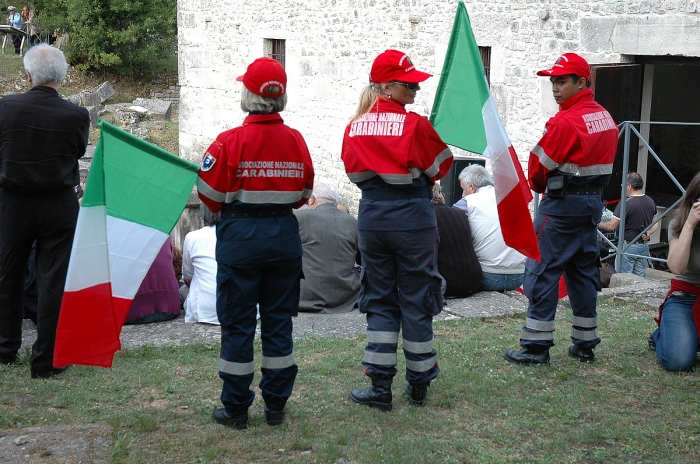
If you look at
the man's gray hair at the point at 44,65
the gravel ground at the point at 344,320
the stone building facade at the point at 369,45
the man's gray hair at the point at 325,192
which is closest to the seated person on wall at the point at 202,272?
the gravel ground at the point at 344,320

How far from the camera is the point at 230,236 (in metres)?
3.51

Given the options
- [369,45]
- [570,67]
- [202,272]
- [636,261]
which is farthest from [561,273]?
[369,45]

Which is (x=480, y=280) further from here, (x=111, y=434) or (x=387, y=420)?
(x=111, y=434)

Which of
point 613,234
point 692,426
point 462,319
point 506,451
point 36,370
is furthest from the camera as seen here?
point 613,234

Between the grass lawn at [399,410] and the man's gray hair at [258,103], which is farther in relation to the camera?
the man's gray hair at [258,103]

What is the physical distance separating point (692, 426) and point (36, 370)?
3265 millimetres

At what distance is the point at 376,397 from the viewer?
151 inches

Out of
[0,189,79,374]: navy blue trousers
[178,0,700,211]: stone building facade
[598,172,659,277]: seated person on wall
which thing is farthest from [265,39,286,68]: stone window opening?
[0,189,79,374]: navy blue trousers

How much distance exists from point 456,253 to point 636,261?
119 inches

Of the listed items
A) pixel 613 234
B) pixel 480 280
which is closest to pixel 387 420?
pixel 480 280

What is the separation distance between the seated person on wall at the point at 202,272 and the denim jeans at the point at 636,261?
175 inches

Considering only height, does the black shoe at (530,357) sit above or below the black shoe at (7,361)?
above

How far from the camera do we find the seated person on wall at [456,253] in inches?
245

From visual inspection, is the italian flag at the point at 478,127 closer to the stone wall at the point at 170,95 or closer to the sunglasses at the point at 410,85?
the sunglasses at the point at 410,85
